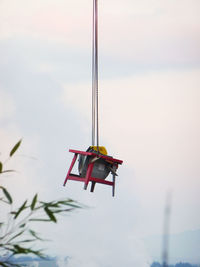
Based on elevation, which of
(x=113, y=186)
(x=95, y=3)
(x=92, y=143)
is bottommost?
(x=113, y=186)

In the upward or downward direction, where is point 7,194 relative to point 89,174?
upward

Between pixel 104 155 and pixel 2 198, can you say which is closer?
pixel 2 198

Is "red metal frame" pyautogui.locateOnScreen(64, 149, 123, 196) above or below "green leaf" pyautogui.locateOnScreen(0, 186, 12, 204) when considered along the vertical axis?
below

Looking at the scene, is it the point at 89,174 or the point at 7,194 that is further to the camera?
the point at 89,174

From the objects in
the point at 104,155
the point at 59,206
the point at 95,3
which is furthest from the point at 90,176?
the point at 59,206

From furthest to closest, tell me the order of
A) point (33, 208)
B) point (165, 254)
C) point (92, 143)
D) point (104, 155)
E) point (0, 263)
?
point (92, 143)
point (104, 155)
point (33, 208)
point (0, 263)
point (165, 254)

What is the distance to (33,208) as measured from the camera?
Result: 505cm

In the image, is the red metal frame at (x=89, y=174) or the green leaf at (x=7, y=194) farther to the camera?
the red metal frame at (x=89, y=174)

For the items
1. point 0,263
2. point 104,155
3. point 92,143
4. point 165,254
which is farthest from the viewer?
point 92,143

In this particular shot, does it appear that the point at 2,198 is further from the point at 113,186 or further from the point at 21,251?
the point at 113,186

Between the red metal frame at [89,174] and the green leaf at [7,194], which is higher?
the green leaf at [7,194]

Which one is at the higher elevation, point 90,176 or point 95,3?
point 95,3

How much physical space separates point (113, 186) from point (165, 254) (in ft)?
18.7

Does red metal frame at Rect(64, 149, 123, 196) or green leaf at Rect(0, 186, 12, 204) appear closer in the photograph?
green leaf at Rect(0, 186, 12, 204)
